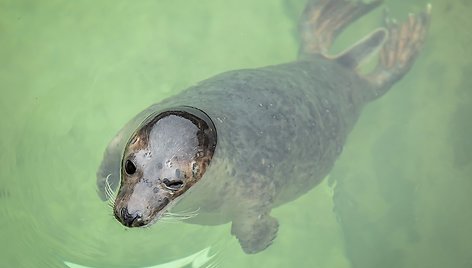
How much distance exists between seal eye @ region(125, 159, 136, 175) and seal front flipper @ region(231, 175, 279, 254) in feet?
2.65

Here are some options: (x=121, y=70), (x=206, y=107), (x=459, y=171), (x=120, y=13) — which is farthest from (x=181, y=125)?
(x=459, y=171)

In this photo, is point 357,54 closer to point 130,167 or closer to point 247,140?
point 247,140

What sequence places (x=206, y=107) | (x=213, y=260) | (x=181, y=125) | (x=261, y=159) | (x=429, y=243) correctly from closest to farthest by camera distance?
(x=181, y=125)
(x=206, y=107)
(x=261, y=159)
(x=213, y=260)
(x=429, y=243)

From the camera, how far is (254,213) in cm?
336

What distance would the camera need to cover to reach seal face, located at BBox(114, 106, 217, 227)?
244cm

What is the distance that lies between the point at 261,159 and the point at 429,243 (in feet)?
5.77

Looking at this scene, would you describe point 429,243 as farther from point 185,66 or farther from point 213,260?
point 185,66

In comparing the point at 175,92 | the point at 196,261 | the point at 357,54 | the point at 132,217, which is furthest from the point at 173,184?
the point at 357,54

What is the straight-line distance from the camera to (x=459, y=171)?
450 cm

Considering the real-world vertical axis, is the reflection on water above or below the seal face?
below

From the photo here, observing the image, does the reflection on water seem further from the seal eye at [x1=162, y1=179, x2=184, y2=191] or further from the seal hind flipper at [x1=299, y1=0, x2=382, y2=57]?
the seal hind flipper at [x1=299, y1=0, x2=382, y2=57]

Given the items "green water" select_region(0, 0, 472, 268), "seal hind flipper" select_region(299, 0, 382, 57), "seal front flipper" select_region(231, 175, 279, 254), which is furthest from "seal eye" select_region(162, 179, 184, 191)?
"seal hind flipper" select_region(299, 0, 382, 57)

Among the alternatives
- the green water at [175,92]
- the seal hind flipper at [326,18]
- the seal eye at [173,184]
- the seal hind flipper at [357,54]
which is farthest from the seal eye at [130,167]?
the seal hind flipper at [326,18]

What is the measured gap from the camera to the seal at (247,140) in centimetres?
250
